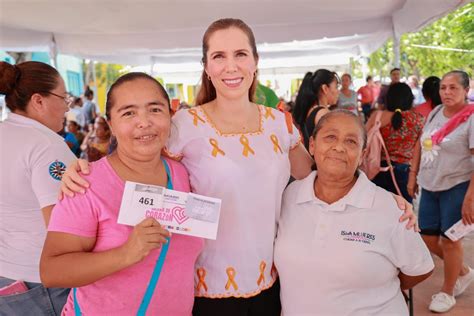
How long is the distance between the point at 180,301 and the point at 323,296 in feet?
1.86

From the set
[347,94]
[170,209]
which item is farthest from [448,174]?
[347,94]

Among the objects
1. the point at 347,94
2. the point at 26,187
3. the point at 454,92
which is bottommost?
the point at 26,187

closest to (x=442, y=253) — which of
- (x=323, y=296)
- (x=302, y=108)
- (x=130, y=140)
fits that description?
(x=302, y=108)

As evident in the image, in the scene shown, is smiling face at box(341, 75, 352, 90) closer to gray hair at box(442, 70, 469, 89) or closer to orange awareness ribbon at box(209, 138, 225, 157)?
gray hair at box(442, 70, 469, 89)

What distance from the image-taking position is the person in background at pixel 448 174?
3359 mm

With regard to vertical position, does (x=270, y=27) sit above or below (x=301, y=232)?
above

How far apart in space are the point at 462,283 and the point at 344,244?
2.74 meters

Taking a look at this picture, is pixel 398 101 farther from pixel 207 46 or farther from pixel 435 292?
pixel 207 46

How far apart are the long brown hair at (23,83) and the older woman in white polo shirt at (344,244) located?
1147 millimetres

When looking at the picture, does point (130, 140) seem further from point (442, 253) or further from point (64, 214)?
point (442, 253)

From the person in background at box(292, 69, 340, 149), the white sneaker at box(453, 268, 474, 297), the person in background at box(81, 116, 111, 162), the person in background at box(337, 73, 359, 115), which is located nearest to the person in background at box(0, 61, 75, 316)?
the person in background at box(292, 69, 340, 149)

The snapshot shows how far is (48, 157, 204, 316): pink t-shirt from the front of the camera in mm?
1307

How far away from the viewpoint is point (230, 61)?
170 cm

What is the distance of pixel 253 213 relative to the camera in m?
1.68
